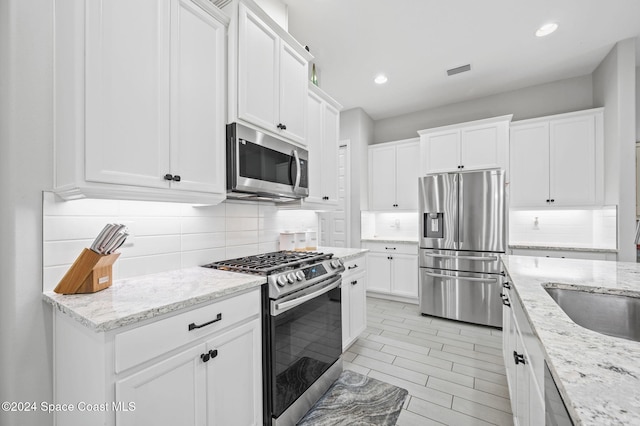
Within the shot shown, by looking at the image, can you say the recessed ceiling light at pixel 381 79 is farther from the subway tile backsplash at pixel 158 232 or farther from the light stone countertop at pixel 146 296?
the light stone countertop at pixel 146 296

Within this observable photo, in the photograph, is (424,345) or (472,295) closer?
(424,345)

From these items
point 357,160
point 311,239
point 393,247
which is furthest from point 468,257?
point 357,160

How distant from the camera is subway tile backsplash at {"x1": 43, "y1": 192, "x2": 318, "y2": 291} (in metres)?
1.33

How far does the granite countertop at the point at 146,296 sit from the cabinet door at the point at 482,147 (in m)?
3.38

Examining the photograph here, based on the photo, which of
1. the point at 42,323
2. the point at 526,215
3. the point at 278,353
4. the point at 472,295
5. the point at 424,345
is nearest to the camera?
the point at 42,323

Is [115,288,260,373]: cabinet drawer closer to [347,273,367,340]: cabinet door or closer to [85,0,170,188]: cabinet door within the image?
[85,0,170,188]: cabinet door

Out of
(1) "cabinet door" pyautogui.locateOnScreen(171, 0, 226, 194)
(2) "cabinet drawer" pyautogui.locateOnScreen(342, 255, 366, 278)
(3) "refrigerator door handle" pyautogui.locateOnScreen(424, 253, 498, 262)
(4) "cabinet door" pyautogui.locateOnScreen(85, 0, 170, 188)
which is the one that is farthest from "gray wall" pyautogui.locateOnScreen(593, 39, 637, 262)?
(4) "cabinet door" pyautogui.locateOnScreen(85, 0, 170, 188)

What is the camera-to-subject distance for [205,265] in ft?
6.41

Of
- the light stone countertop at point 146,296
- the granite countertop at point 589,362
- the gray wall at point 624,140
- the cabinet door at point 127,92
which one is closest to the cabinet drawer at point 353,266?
the light stone countertop at point 146,296

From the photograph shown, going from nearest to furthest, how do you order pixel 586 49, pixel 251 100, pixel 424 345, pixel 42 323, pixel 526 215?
pixel 42 323, pixel 251 100, pixel 424 345, pixel 586 49, pixel 526 215

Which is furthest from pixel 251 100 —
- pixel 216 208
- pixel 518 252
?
pixel 518 252

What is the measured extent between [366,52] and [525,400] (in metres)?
3.32

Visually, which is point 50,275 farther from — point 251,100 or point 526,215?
point 526,215

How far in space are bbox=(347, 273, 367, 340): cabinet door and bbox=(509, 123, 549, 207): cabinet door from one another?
2483 millimetres
